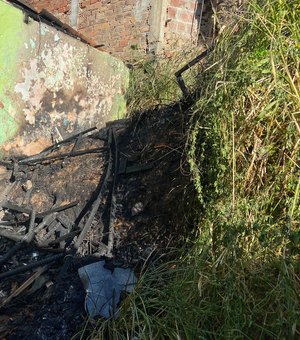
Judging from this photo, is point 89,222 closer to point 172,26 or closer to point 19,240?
point 19,240

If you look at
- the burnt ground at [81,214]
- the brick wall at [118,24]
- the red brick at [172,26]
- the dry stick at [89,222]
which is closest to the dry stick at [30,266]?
the burnt ground at [81,214]

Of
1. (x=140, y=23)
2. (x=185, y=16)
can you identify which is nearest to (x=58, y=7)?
(x=140, y=23)

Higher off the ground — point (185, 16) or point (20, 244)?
point (185, 16)

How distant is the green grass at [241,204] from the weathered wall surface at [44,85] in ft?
8.90

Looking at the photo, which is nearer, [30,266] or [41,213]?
[30,266]

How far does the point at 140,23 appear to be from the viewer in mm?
7668

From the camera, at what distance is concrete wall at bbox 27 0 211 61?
7.58m

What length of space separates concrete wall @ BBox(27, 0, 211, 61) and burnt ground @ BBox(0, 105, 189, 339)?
249 centimetres

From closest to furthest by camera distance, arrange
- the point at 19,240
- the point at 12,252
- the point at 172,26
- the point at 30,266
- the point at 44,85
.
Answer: the point at 30,266
the point at 12,252
the point at 19,240
the point at 44,85
the point at 172,26

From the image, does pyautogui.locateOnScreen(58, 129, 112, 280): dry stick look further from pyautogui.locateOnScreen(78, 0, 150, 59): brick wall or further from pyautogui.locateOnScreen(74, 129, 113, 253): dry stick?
pyautogui.locateOnScreen(78, 0, 150, 59): brick wall

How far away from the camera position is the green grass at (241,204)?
2.62 meters

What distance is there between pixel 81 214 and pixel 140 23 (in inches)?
163

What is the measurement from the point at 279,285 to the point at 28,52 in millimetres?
4460

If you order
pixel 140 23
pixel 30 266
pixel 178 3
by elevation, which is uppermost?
pixel 178 3
